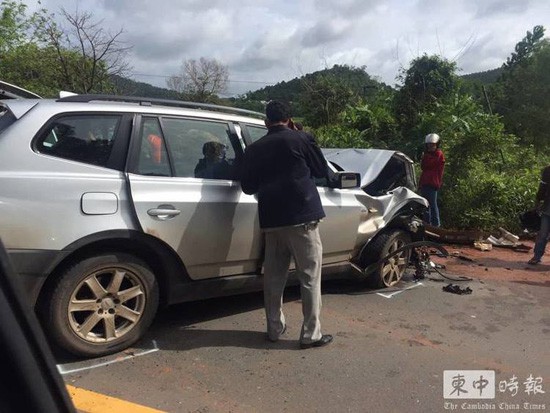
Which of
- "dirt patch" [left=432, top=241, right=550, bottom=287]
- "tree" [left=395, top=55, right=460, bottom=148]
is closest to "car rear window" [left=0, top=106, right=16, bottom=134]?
"dirt patch" [left=432, top=241, right=550, bottom=287]

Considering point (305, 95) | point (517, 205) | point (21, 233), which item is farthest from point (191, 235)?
point (305, 95)

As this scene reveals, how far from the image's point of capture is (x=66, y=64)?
16.0 metres

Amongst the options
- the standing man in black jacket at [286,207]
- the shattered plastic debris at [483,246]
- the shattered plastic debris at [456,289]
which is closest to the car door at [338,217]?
the standing man in black jacket at [286,207]

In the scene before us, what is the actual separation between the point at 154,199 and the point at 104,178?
0.36 m

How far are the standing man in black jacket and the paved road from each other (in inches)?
13.0

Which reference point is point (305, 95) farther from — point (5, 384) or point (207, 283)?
point (5, 384)

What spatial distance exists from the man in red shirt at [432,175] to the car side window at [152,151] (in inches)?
235

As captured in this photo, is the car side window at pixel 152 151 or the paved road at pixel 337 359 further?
the car side window at pixel 152 151

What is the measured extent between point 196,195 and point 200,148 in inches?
17.5

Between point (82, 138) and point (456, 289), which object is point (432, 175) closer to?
point (456, 289)

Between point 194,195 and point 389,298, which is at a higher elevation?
point 194,195

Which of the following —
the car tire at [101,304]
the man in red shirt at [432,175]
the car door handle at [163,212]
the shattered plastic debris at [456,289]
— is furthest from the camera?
the man in red shirt at [432,175]

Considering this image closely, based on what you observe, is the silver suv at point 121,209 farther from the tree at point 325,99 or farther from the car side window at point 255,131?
the tree at point 325,99

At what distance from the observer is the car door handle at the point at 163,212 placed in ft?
11.4
